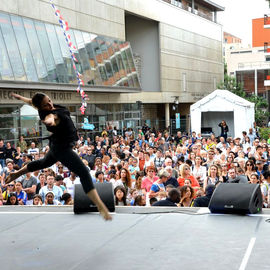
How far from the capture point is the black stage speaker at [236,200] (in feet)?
25.6

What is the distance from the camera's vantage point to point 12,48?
2216 centimetres

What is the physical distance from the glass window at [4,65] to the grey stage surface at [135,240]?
13.6m

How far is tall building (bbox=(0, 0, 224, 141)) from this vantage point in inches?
914

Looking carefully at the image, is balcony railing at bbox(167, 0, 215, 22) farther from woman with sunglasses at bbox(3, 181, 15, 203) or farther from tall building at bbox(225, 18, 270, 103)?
woman with sunglasses at bbox(3, 181, 15, 203)

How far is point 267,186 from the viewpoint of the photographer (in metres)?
10.1

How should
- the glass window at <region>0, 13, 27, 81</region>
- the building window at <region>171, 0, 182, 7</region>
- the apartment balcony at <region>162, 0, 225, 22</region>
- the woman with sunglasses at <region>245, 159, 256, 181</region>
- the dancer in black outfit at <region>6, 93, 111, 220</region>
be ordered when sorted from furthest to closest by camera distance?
1. the apartment balcony at <region>162, 0, 225, 22</region>
2. the building window at <region>171, 0, 182, 7</region>
3. the glass window at <region>0, 13, 27, 81</region>
4. the woman with sunglasses at <region>245, 159, 256, 181</region>
5. the dancer in black outfit at <region>6, 93, 111, 220</region>

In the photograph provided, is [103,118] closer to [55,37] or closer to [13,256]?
[55,37]

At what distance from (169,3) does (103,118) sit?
1375cm

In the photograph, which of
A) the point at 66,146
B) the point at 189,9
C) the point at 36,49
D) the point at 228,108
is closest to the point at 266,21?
the point at 189,9

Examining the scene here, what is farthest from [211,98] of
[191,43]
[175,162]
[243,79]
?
[243,79]

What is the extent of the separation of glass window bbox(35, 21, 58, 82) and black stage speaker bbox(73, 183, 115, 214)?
54.0ft

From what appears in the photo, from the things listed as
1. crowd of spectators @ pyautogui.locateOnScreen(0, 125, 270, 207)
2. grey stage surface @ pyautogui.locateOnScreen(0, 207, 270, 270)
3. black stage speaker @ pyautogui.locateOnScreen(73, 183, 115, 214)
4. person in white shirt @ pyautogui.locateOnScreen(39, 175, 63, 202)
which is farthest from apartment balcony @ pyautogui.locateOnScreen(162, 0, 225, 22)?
grey stage surface @ pyautogui.locateOnScreen(0, 207, 270, 270)

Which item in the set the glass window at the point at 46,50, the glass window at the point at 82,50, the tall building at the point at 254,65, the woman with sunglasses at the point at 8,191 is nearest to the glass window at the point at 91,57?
the glass window at the point at 82,50

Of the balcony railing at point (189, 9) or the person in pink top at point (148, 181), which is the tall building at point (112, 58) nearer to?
the balcony railing at point (189, 9)
